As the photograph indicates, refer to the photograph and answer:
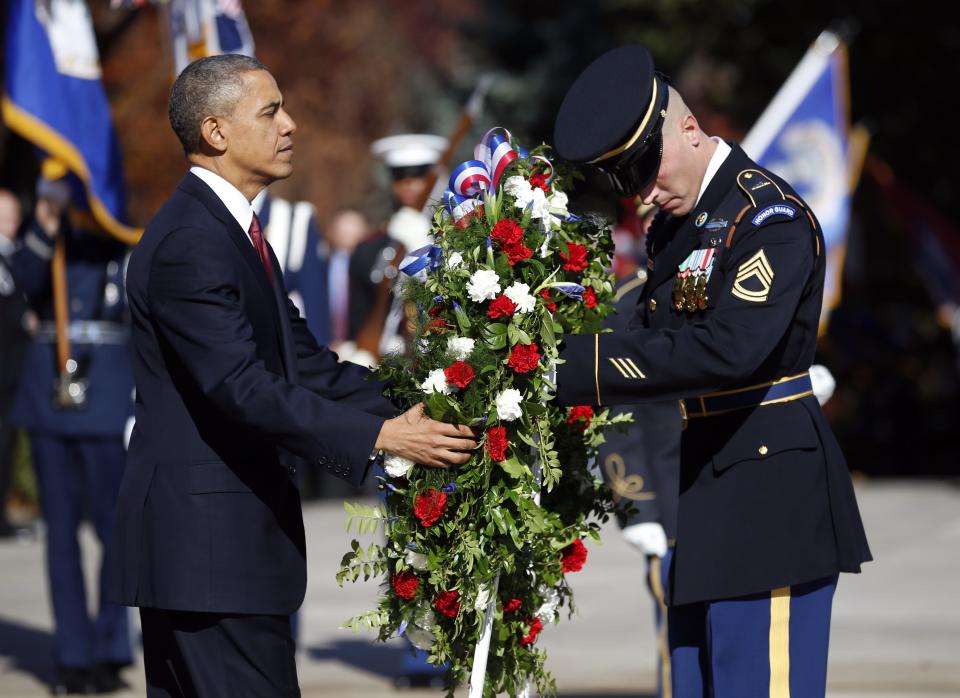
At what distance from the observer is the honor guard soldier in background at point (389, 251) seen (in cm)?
760

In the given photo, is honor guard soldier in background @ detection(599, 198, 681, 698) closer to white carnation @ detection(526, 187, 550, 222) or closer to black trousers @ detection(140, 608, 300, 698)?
white carnation @ detection(526, 187, 550, 222)

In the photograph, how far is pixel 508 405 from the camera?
3.74m

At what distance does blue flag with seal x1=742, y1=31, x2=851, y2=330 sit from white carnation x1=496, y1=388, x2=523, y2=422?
23.4 feet

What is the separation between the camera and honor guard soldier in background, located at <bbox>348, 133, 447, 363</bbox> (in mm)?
7598

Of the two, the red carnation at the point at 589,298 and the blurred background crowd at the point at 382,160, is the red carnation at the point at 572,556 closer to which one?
the red carnation at the point at 589,298

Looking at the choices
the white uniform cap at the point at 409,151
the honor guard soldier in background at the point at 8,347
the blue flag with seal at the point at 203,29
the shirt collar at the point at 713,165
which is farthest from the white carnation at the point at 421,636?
the honor guard soldier in background at the point at 8,347

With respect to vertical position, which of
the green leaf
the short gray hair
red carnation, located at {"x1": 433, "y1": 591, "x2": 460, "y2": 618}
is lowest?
red carnation, located at {"x1": 433, "y1": 591, "x2": 460, "y2": 618}

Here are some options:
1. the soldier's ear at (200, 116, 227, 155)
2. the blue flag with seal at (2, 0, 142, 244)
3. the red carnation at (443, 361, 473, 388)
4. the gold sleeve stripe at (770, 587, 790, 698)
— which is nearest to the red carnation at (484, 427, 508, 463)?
the red carnation at (443, 361, 473, 388)

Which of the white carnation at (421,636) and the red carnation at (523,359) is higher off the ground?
the red carnation at (523,359)

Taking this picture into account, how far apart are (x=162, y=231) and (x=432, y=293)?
676 mm

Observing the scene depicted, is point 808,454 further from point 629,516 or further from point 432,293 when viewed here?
point 432,293

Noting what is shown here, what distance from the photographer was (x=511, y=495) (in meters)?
3.83

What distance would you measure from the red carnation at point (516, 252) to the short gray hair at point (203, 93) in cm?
78

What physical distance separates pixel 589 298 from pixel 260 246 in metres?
0.87
